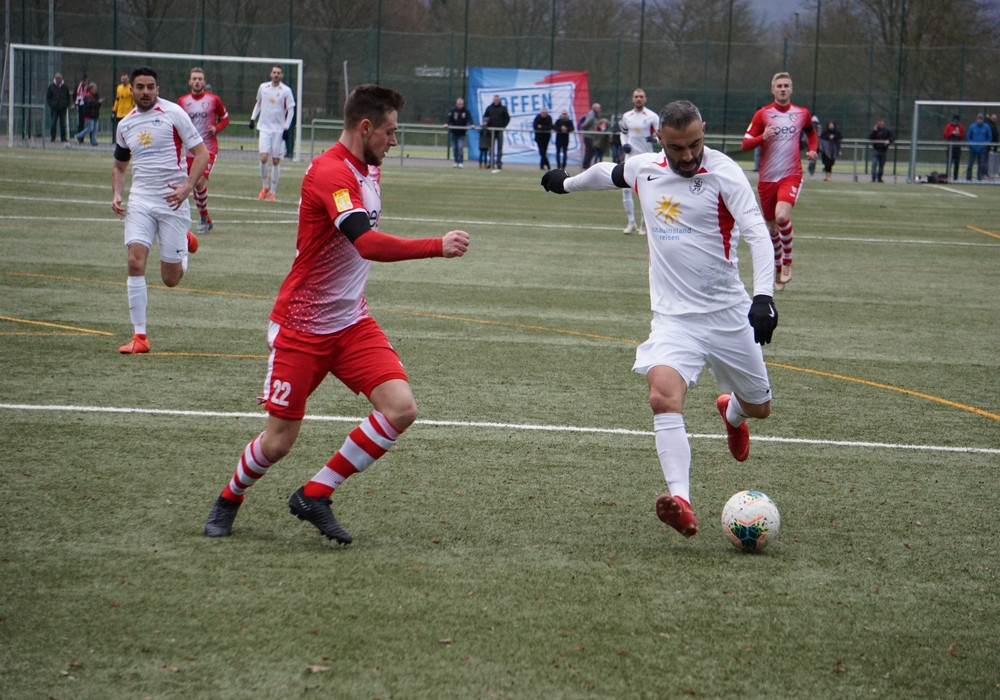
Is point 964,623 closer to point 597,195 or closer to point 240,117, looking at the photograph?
point 597,195

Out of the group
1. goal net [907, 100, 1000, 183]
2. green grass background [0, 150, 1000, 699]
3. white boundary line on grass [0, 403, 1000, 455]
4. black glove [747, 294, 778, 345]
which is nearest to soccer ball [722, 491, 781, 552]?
green grass background [0, 150, 1000, 699]

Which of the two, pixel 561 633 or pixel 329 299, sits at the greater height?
pixel 329 299

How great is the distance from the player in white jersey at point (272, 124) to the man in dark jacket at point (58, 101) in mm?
15917

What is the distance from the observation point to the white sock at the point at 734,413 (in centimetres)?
622

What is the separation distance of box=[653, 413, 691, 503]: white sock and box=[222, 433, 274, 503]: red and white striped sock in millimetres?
1798

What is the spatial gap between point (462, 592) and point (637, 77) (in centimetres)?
4427

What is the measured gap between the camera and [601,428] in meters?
7.46

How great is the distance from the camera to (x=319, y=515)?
17.0ft

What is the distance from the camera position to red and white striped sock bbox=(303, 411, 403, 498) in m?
5.23

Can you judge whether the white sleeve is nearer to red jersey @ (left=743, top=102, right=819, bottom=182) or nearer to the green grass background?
the green grass background

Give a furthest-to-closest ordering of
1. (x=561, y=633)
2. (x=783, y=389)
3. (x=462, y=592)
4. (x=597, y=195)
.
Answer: (x=597, y=195) → (x=783, y=389) → (x=462, y=592) → (x=561, y=633)

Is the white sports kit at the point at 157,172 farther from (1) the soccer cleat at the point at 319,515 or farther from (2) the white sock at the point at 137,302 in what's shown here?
(1) the soccer cleat at the point at 319,515

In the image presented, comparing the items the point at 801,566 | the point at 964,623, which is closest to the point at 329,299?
the point at 801,566

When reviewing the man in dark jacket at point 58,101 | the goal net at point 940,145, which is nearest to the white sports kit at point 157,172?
the goal net at point 940,145
